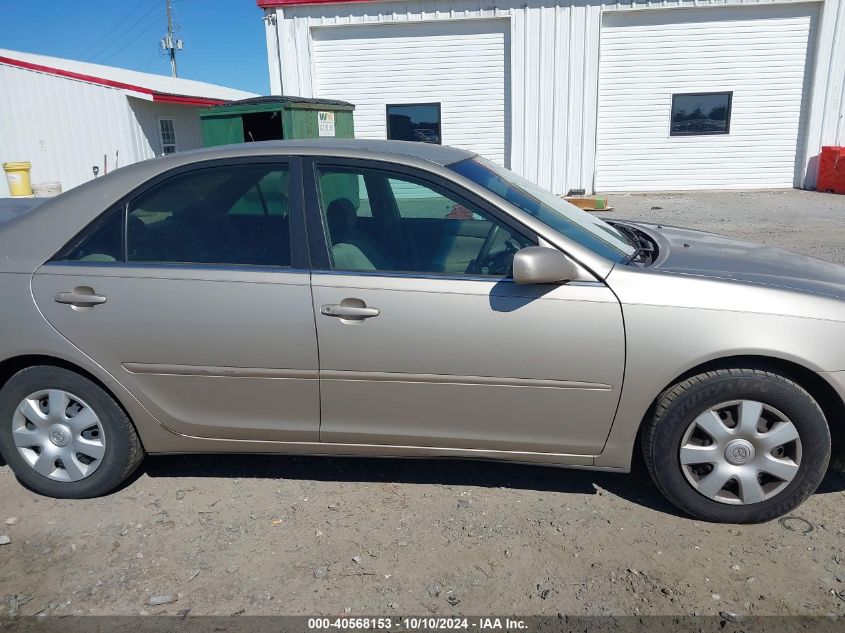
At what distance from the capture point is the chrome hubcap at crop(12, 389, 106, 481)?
3271 mm

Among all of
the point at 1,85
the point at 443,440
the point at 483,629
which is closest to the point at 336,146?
the point at 443,440

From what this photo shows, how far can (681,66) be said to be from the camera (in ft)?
48.4

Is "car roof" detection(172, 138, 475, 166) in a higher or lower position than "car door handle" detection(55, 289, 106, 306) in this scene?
higher

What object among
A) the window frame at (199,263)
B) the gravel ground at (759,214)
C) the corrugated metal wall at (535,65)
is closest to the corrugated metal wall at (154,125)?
the corrugated metal wall at (535,65)

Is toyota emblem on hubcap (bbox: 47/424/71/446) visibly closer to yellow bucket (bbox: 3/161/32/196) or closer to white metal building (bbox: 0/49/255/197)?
yellow bucket (bbox: 3/161/32/196)

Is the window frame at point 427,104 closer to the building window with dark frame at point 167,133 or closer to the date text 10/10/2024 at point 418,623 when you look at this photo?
the building window with dark frame at point 167,133

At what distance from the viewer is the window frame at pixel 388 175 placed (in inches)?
118

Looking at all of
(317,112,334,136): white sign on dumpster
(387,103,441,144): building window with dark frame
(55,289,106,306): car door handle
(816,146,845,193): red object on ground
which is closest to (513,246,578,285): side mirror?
(55,289,106,306): car door handle

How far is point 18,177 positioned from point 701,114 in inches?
579

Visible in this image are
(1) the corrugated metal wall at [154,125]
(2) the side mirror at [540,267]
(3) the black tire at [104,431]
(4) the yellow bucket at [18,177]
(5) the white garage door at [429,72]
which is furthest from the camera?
(1) the corrugated metal wall at [154,125]

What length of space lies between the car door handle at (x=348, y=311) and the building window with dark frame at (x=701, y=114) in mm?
14183

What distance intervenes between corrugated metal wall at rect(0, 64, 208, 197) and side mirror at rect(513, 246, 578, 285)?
16.1 metres

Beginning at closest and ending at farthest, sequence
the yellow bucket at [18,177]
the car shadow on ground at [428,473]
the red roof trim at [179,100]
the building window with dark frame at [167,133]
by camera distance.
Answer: the car shadow on ground at [428,473] → the yellow bucket at [18,177] → the red roof trim at [179,100] → the building window with dark frame at [167,133]

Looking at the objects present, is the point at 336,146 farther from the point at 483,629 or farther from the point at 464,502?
the point at 483,629
